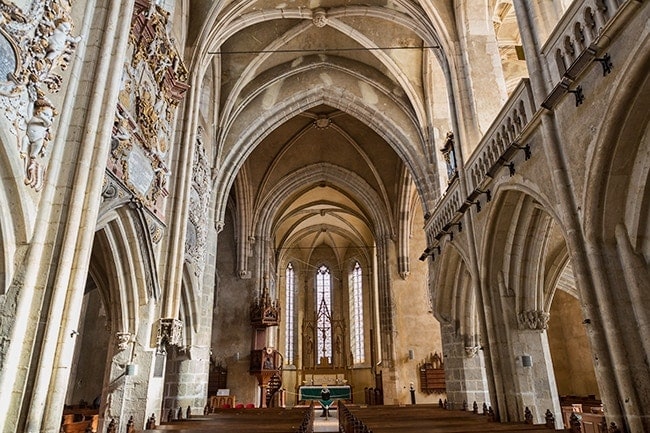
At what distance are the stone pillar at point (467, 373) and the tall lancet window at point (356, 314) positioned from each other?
17.5m

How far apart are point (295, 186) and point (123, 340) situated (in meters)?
14.4

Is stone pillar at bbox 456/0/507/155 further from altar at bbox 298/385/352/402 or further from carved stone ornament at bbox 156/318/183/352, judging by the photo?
altar at bbox 298/385/352/402

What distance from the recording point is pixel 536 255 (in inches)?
329

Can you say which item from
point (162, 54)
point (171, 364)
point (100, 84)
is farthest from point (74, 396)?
point (100, 84)

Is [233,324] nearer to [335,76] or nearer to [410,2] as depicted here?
[335,76]

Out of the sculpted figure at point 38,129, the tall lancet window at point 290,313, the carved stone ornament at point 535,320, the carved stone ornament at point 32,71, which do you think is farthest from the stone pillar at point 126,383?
the tall lancet window at point 290,313

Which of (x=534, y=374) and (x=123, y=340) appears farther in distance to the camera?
(x=534, y=374)

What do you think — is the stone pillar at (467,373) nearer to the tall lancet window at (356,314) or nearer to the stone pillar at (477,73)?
the stone pillar at (477,73)

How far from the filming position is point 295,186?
847 inches

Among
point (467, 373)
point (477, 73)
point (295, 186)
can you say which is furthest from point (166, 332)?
point (295, 186)

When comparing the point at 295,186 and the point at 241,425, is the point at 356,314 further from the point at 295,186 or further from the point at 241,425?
the point at 241,425

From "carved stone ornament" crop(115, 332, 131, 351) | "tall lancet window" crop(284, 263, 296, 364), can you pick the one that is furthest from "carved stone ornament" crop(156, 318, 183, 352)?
"tall lancet window" crop(284, 263, 296, 364)

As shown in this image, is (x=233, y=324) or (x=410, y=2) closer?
(x=410, y=2)

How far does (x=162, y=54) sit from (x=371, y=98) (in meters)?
8.85
